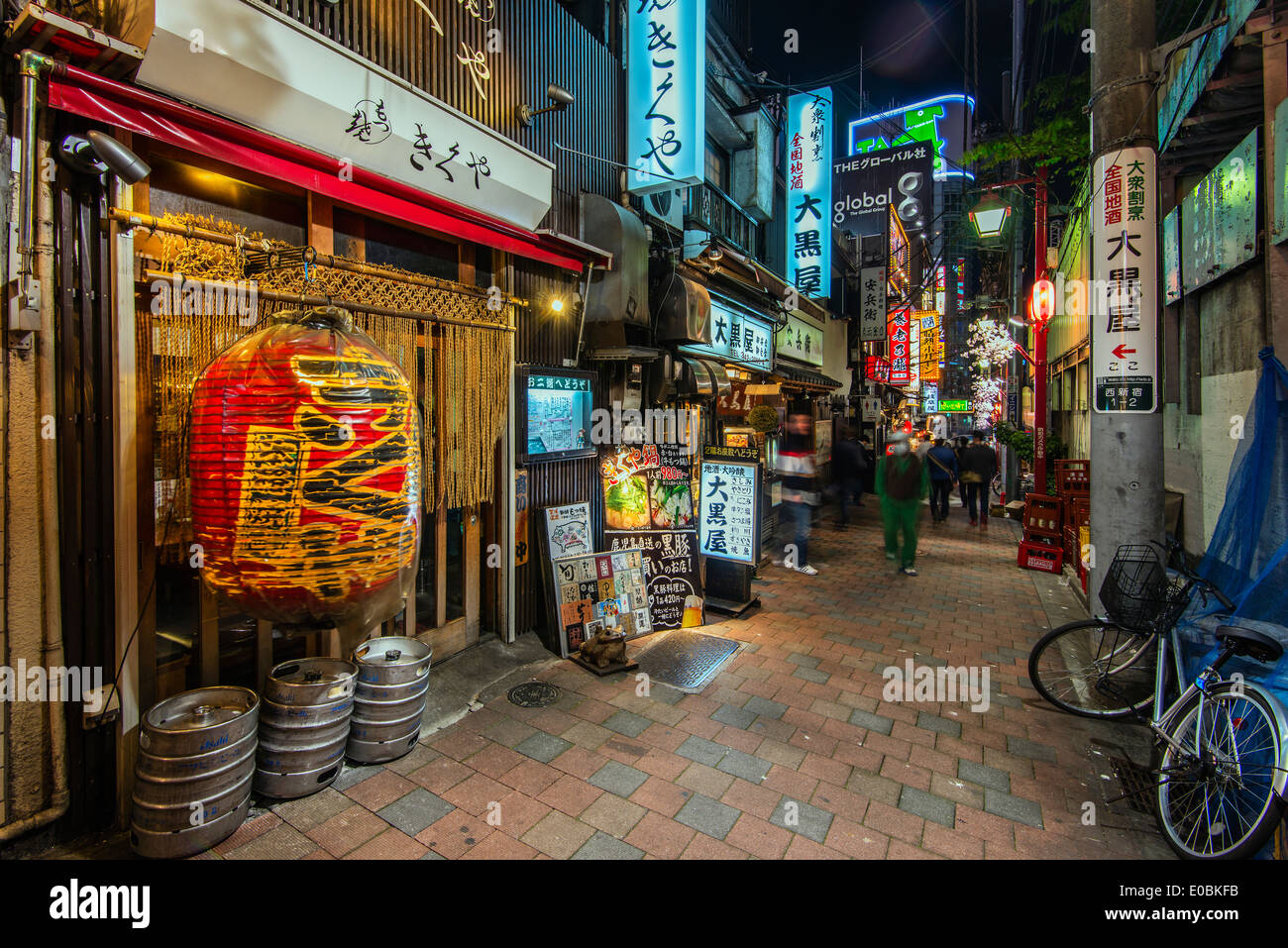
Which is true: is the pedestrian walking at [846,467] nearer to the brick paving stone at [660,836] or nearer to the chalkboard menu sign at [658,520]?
the chalkboard menu sign at [658,520]

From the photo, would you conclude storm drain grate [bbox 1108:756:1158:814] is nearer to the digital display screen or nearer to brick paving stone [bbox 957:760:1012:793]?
brick paving stone [bbox 957:760:1012:793]

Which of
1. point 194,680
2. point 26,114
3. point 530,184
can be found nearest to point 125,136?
point 26,114

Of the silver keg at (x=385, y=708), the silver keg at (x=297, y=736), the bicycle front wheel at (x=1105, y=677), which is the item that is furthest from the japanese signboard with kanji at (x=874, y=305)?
the silver keg at (x=297, y=736)

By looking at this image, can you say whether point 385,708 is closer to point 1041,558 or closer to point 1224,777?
point 1224,777

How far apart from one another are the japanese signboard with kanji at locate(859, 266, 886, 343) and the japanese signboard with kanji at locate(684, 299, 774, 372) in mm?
6569

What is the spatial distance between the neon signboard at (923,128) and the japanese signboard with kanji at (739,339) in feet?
72.7

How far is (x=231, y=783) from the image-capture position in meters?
3.67

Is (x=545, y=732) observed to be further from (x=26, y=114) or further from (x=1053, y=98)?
(x=1053, y=98)

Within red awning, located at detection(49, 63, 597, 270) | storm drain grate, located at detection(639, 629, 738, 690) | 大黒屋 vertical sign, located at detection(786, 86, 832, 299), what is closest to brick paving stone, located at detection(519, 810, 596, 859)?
storm drain grate, located at detection(639, 629, 738, 690)

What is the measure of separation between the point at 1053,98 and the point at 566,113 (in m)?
9.39

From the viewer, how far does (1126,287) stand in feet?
19.1

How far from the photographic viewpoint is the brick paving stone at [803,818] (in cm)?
393

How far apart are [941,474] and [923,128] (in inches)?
1753

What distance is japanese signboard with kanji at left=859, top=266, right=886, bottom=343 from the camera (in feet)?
61.6
